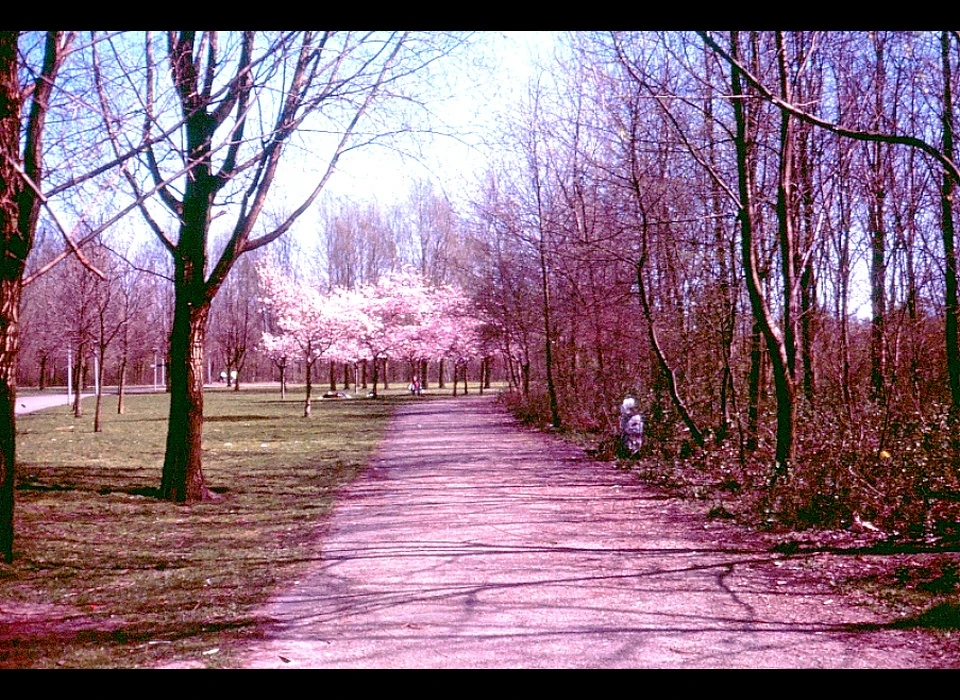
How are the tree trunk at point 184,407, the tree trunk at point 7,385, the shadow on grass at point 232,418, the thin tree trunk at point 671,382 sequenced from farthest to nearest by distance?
the shadow on grass at point 232,418, the thin tree trunk at point 671,382, the tree trunk at point 184,407, the tree trunk at point 7,385

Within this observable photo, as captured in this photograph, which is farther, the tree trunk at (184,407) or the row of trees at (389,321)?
the row of trees at (389,321)

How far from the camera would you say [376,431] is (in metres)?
26.1

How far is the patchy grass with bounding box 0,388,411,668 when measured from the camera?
558 cm

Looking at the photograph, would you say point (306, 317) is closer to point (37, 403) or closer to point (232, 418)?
point (232, 418)

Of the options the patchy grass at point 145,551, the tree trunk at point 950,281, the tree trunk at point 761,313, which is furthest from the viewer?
the tree trunk at point 950,281

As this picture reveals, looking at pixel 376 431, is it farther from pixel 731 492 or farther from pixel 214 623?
pixel 214 623

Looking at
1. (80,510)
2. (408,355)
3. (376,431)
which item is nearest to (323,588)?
(80,510)

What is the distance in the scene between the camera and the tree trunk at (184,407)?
11766 mm

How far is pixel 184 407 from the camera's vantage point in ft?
38.7

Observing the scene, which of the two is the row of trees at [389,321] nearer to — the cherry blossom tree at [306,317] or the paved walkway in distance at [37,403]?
the cherry blossom tree at [306,317]

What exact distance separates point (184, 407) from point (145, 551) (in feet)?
11.2

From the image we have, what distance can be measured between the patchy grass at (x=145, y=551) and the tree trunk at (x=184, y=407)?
374 millimetres

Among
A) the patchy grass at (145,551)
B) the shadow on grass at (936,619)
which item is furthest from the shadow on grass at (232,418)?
the shadow on grass at (936,619)
